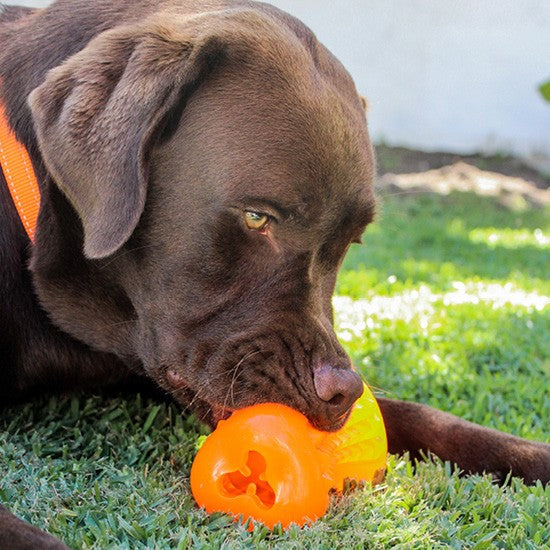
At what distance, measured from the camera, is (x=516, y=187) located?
1035cm

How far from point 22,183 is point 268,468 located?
1.14 metres

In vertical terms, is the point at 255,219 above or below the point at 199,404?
above

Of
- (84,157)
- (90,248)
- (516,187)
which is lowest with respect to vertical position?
(516,187)

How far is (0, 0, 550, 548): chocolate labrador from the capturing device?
2.48 meters

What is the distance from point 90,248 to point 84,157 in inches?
9.5

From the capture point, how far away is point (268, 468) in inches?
94.3

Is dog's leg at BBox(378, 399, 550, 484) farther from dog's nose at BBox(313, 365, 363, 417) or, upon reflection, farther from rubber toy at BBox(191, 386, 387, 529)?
dog's nose at BBox(313, 365, 363, 417)

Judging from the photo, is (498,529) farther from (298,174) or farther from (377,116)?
(377,116)

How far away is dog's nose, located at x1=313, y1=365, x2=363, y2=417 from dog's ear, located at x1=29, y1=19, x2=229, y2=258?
0.65 m

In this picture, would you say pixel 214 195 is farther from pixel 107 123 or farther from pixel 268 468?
pixel 268 468

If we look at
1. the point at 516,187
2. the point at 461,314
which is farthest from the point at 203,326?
the point at 516,187

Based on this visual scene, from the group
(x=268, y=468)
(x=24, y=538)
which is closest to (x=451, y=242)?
(x=268, y=468)

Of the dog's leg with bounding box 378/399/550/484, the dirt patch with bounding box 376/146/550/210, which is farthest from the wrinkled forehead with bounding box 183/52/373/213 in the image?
the dirt patch with bounding box 376/146/550/210

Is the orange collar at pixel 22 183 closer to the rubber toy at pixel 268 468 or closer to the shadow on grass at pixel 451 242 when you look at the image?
the rubber toy at pixel 268 468
